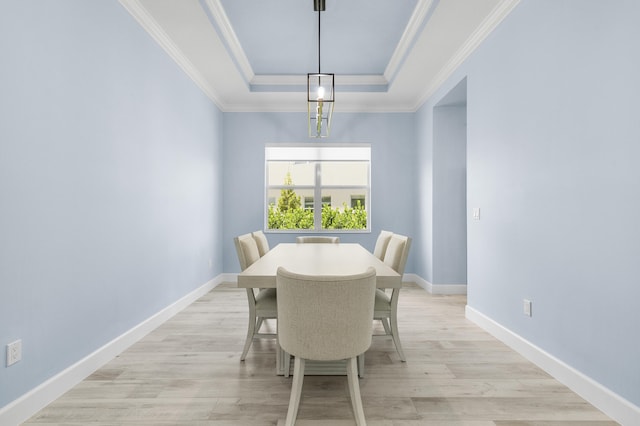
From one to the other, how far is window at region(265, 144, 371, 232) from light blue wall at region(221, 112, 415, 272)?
0.19 m

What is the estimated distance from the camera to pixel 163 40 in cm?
322

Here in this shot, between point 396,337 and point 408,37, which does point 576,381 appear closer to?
point 396,337

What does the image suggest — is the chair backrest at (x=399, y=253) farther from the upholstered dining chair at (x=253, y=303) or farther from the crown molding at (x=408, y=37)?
the crown molding at (x=408, y=37)

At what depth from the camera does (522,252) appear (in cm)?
256

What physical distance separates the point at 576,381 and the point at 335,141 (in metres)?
4.12

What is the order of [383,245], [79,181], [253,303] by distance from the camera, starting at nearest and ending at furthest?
[79,181], [253,303], [383,245]

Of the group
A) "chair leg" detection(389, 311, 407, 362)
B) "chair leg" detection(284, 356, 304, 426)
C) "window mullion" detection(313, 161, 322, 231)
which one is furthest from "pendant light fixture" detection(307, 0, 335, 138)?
"chair leg" detection(284, 356, 304, 426)

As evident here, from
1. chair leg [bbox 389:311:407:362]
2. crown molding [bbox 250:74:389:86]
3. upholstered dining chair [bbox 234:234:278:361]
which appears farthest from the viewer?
crown molding [bbox 250:74:389:86]

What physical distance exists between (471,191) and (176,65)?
10.8 feet

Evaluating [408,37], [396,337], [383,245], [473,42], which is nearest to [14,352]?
[396,337]

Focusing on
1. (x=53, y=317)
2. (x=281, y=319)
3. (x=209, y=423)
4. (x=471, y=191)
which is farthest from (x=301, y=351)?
(x=471, y=191)

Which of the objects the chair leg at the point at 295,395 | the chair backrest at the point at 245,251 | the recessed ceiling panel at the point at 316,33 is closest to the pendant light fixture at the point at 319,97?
the recessed ceiling panel at the point at 316,33

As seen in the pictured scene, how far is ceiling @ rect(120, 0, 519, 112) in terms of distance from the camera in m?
2.95

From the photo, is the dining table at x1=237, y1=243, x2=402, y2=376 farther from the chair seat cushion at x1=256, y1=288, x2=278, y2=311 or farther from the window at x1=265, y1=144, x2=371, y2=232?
the window at x1=265, y1=144, x2=371, y2=232
